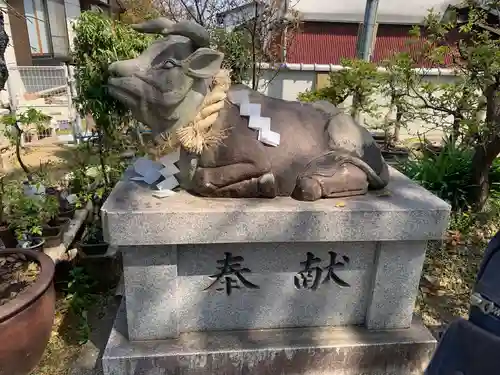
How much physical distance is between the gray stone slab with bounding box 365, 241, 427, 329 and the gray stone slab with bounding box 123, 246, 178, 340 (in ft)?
3.95

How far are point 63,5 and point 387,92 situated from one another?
449 inches

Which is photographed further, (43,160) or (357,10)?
(357,10)

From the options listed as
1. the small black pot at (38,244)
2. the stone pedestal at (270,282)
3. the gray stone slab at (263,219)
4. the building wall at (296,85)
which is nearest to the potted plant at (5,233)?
the small black pot at (38,244)

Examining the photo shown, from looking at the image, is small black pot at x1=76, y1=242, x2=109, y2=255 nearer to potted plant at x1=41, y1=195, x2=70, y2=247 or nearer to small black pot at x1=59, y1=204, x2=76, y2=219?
potted plant at x1=41, y1=195, x2=70, y2=247

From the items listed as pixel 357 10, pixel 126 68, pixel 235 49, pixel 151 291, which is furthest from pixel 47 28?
pixel 151 291

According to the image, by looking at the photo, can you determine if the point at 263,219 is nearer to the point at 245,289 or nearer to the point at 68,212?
the point at 245,289

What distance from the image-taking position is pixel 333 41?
16828 mm

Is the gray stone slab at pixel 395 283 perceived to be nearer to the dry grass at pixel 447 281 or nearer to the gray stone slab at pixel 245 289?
the gray stone slab at pixel 245 289

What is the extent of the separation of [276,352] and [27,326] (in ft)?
4.69

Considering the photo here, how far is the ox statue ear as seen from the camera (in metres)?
2.13

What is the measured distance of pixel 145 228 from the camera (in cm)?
212

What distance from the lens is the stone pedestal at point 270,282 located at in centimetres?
220

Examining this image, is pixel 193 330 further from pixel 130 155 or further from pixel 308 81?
pixel 308 81

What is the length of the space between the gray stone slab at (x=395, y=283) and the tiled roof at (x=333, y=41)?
1475cm
